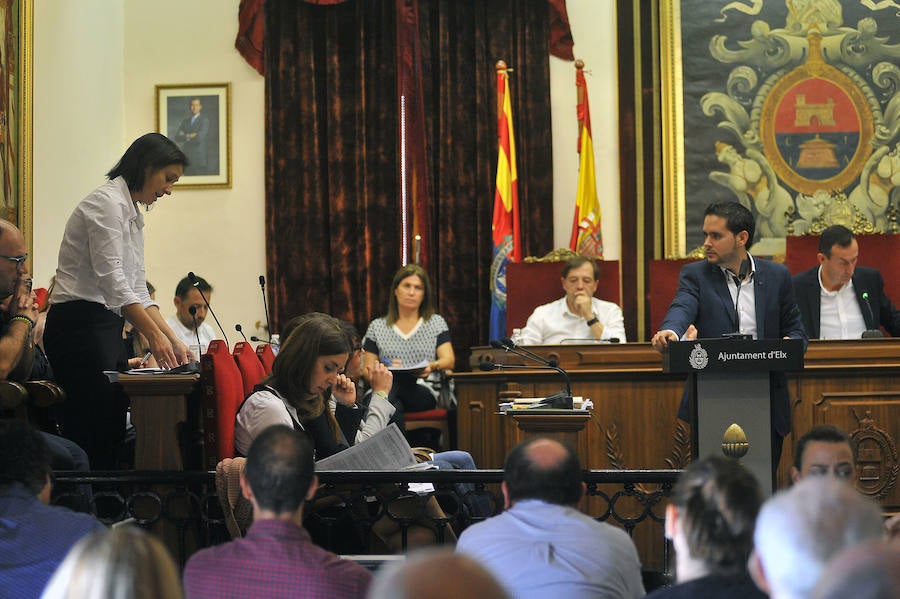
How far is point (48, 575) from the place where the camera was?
8.13 feet

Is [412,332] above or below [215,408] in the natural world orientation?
above

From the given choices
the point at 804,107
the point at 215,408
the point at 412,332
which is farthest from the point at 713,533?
the point at 804,107

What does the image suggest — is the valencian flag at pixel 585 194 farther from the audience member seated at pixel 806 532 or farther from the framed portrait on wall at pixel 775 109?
the audience member seated at pixel 806 532

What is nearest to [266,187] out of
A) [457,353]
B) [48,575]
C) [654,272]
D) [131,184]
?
[457,353]

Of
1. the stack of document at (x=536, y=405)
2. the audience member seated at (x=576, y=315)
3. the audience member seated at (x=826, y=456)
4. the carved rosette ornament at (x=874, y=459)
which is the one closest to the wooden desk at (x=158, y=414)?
the stack of document at (x=536, y=405)

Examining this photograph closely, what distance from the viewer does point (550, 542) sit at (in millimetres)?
2438

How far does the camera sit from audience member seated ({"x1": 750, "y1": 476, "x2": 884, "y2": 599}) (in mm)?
1627

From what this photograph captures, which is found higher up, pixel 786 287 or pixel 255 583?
pixel 786 287

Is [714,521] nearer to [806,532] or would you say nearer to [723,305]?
[806,532]

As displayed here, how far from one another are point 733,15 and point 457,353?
10.7 ft

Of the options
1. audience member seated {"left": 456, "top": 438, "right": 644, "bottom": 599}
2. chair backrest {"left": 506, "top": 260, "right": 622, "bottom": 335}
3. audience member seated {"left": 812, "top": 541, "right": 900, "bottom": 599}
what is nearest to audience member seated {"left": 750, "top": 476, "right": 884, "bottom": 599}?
audience member seated {"left": 812, "top": 541, "right": 900, "bottom": 599}

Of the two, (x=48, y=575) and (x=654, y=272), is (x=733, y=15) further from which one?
(x=48, y=575)

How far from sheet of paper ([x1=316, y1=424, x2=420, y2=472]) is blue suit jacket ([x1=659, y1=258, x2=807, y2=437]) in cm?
151

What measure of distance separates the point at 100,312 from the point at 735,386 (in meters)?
2.49
